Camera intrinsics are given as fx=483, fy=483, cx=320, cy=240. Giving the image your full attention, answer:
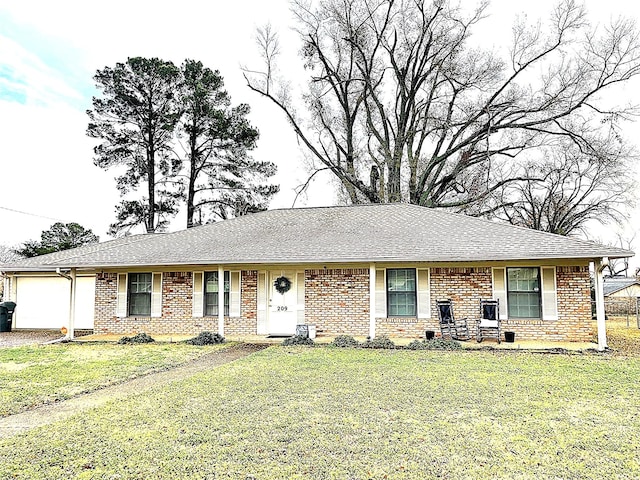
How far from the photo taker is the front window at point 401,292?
12125 millimetres

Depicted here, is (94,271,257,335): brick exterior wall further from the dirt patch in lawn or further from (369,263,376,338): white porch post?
(369,263,376,338): white porch post

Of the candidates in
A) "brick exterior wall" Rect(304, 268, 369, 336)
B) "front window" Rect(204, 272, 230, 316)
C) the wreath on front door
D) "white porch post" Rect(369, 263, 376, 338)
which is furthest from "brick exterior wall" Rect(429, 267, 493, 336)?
"front window" Rect(204, 272, 230, 316)

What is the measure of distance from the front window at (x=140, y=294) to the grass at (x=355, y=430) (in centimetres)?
659

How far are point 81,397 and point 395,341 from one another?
7119 mm

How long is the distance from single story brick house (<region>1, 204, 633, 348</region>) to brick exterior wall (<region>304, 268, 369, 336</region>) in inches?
1.0

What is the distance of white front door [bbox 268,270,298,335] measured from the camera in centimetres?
1272

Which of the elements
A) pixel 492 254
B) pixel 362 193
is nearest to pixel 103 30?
pixel 492 254

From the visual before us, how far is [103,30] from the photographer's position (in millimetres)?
13094

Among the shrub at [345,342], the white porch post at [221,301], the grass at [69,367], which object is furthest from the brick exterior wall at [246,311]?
the shrub at [345,342]

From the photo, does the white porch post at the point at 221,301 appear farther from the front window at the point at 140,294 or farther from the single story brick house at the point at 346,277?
the front window at the point at 140,294

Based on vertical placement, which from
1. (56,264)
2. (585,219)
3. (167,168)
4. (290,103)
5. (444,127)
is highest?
(290,103)

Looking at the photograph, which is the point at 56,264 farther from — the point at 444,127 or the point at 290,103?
the point at 444,127

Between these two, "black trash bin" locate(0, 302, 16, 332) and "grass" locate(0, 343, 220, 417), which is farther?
"black trash bin" locate(0, 302, 16, 332)

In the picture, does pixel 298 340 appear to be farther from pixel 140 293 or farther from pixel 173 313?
pixel 140 293
